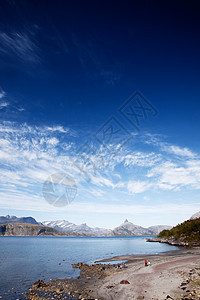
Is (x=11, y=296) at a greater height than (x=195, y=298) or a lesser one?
lesser

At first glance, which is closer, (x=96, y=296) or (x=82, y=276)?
(x=96, y=296)

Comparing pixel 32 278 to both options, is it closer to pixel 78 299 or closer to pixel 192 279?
pixel 78 299

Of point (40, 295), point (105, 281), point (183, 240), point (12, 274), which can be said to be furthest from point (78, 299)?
point (183, 240)

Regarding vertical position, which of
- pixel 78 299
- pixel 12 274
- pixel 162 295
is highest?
pixel 162 295

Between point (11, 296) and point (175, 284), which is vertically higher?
point (175, 284)

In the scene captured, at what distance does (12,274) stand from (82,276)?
1747cm

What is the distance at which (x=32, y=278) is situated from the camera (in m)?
37.3

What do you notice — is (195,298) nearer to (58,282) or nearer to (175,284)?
(175,284)

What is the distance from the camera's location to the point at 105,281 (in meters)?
32.2

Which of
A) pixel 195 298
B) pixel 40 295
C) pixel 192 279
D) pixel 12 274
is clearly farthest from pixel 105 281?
pixel 12 274

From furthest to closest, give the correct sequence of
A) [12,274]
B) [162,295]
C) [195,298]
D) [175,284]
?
[12,274], [175,284], [162,295], [195,298]

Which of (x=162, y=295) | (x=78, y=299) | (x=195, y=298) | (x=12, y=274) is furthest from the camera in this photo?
(x=12, y=274)

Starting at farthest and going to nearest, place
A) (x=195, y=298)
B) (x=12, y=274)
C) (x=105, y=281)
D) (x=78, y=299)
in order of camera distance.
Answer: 1. (x=12, y=274)
2. (x=105, y=281)
3. (x=78, y=299)
4. (x=195, y=298)

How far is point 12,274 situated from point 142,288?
32.2 m
